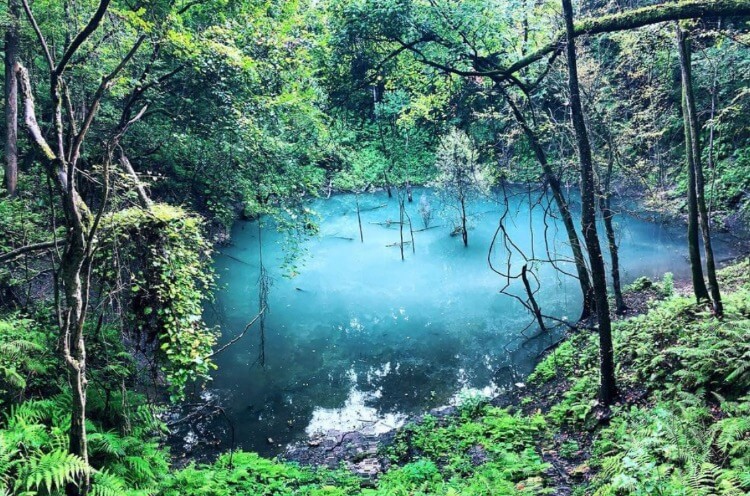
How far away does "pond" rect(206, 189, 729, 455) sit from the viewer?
10969mm

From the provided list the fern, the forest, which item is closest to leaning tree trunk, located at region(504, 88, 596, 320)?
the forest

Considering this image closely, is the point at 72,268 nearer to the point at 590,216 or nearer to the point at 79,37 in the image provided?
the point at 79,37

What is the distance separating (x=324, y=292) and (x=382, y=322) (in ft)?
12.2

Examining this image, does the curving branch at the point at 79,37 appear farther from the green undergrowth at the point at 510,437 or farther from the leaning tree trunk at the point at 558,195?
the leaning tree trunk at the point at 558,195

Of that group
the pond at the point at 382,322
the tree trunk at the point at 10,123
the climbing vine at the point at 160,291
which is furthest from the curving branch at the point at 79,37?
the tree trunk at the point at 10,123

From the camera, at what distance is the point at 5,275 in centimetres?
771

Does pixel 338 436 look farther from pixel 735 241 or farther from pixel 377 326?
pixel 735 241

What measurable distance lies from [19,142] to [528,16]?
14.2 meters

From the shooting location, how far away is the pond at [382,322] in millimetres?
10969

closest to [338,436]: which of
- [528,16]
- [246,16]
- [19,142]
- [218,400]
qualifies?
[218,400]

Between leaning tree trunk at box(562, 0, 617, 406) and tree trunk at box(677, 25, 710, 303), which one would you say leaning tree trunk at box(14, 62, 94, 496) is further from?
tree trunk at box(677, 25, 710, 303)

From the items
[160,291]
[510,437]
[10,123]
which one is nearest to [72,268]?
[160,291]

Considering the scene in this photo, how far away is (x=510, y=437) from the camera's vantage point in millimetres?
7996

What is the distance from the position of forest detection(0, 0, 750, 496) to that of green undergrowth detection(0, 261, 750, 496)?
46mm
